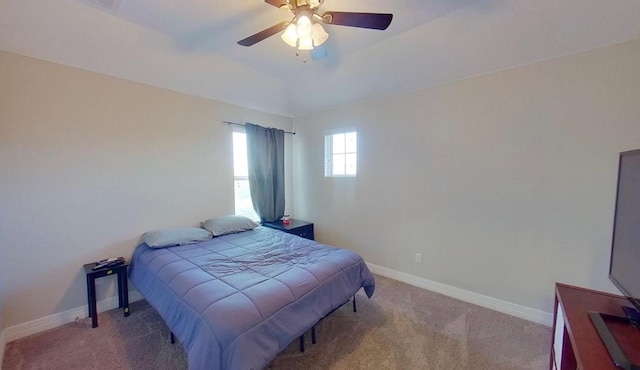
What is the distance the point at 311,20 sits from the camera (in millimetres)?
1533

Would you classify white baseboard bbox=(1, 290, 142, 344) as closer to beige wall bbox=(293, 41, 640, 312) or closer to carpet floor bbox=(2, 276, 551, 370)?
carpet floor bbox=(2, 276, 551, 370)

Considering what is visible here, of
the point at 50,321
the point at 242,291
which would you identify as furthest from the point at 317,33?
the point at 50,321

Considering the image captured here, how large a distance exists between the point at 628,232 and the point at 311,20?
2017 millimetres

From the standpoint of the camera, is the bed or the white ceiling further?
the white ceiling

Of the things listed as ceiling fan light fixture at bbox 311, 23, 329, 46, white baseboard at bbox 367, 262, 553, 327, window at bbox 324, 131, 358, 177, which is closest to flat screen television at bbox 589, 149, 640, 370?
white baseboard at bbox 367, 262, 553, 327

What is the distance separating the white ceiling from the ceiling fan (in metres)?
0.45

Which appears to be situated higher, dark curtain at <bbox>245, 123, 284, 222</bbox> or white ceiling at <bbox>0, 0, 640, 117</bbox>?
white ceiling at <bbox>0, 0, 640, 117</bbox>

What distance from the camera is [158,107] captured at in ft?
9.07

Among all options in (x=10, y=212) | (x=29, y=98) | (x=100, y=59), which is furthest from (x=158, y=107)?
(x=10, y=212)

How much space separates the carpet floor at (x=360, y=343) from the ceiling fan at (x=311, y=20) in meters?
2.25

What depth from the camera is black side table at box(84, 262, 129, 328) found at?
85.6 inches

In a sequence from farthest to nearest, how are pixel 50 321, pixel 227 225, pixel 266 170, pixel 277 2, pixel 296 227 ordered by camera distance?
pixel 266 170, pixel 296 227, pixel 227 225, pixel 50 321, pixel 277 2

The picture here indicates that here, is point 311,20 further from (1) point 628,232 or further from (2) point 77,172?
(2) point 77,172

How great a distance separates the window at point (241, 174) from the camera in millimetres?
3572
